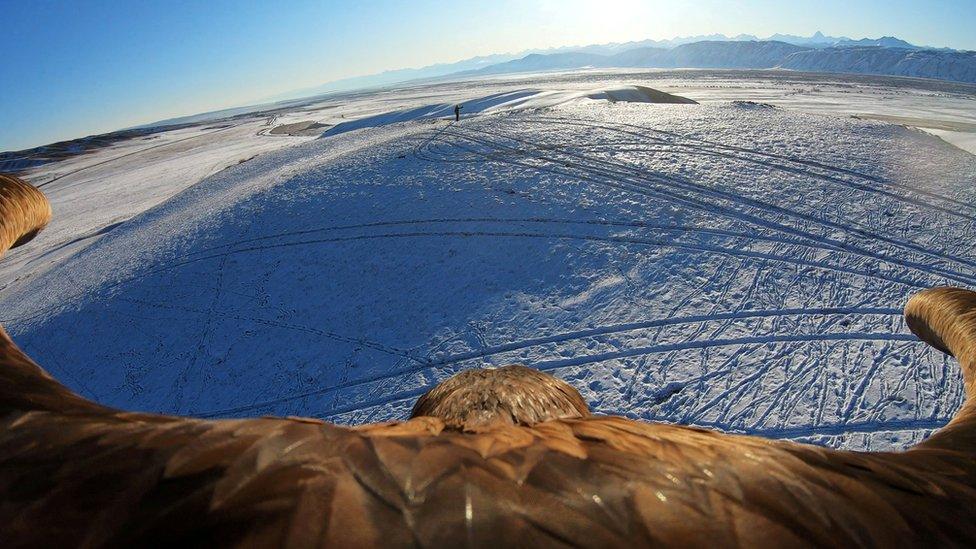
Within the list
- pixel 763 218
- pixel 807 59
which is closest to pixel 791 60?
pixel 807 59

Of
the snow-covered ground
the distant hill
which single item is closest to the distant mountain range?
the distant hill

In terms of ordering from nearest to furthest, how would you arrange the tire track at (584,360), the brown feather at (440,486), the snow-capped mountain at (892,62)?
the brown feather at (440,486)
the tire track at (584,360)
the snow-capped mountain at (892,62)

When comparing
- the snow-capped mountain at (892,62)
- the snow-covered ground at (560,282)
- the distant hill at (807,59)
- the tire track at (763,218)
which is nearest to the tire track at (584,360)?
the snow-covered ground at (560,282)

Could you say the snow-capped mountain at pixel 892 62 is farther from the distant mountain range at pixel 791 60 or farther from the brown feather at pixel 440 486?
the brown feather at pixel 440 486

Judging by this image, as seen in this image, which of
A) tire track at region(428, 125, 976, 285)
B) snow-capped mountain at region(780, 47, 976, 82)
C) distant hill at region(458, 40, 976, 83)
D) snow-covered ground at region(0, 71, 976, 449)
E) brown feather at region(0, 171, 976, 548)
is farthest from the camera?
distant hill at region(458, 40, 976, 83)

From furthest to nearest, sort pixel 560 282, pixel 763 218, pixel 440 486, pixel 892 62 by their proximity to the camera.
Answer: pixel 892 62 < pixel 763 218 < pixel 560 282 < pixel 440 486

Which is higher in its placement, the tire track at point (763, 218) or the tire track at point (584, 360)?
the tire track at point (763, 218)

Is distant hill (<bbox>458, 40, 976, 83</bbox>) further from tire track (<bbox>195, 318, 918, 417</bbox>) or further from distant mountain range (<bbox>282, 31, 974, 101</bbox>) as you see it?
tire track (<bbox>195, 318, 918, 417</bbox>)

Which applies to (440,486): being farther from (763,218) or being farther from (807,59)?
(807,59)

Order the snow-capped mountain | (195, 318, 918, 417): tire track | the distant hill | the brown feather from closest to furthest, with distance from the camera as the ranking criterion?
1. the brown feather
2. (195, 318, 918, 417): tire track
3. the snow-capped mountain
4. the distant hill
